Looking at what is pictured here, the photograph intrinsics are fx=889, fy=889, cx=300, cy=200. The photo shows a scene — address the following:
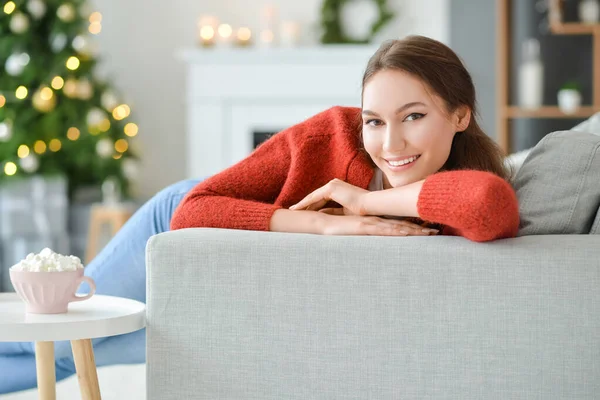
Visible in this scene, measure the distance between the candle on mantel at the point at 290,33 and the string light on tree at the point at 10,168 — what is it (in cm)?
180

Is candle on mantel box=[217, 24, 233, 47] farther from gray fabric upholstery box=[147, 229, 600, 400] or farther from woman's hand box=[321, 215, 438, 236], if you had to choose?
gray fabric upholstery box=[147, 229, 600, 400]

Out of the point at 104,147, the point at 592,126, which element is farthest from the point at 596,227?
the point at 104,147

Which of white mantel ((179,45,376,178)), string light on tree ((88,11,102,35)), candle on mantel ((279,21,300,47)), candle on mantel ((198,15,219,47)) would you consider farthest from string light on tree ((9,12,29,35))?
candle on mantel ((279,21,300,47))

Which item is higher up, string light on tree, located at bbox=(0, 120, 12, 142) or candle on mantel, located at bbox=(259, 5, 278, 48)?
candle on mantel, located at bbox=(259, 5, 278, 48)

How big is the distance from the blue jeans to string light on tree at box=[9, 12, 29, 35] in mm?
3014

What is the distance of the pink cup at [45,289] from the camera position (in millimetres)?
1555

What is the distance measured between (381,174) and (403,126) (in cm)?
22

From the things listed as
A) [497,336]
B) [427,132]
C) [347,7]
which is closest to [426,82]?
[427,132]

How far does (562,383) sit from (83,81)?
13.7 ft

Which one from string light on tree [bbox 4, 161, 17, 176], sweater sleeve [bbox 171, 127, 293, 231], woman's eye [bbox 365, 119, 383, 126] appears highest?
woman's eye [bbox 365, 119, 383, 126]

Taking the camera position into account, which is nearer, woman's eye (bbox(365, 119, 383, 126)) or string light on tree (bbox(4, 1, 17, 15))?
woman's eye (bbox(365, 119, 383, 126))

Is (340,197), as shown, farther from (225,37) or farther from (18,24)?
(225,37)

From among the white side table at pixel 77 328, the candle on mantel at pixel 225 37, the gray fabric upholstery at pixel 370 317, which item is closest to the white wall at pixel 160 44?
the candle on mantel at pixel 225 37

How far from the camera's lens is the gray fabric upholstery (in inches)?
54.7
